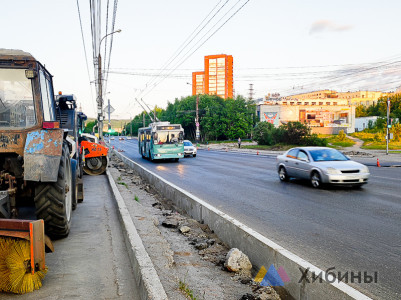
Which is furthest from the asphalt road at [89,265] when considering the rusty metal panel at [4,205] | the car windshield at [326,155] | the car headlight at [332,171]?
the car windshield at [326,155]

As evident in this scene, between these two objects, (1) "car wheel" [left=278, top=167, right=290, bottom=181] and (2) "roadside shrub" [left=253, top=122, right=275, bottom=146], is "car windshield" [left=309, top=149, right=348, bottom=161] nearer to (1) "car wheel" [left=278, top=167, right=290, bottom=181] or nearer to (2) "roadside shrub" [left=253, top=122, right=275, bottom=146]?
(1) "car wheel" [left=278, top=167, right=290, bottom=181]

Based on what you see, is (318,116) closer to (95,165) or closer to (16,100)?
(95,165)

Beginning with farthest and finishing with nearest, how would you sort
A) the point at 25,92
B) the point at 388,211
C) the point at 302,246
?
the point at 388,211, the point at 302,246, the point at 25,92

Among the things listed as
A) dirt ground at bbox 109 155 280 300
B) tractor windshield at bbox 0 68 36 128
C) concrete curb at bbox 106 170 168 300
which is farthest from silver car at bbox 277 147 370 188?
tractor windshield at bbox 0 68 36 128

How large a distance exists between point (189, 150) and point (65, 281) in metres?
31.0

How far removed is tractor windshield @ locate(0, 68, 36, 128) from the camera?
577 centimetres

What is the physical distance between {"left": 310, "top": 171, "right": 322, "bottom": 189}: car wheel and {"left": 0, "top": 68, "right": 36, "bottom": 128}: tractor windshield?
10.0 meters

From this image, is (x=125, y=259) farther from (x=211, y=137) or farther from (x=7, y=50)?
(x=211, y=137)

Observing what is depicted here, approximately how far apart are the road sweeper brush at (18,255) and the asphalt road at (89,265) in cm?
Result: 12

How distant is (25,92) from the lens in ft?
19.3

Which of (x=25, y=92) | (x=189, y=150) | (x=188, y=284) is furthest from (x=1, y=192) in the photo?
(x=189, y=150)

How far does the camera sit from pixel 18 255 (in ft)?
13.8

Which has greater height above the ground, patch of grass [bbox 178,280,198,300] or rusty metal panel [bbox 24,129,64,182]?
rusty metal panel [bbox 24,129,64,182]

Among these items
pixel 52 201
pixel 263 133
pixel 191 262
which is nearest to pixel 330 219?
pixel 191 262
